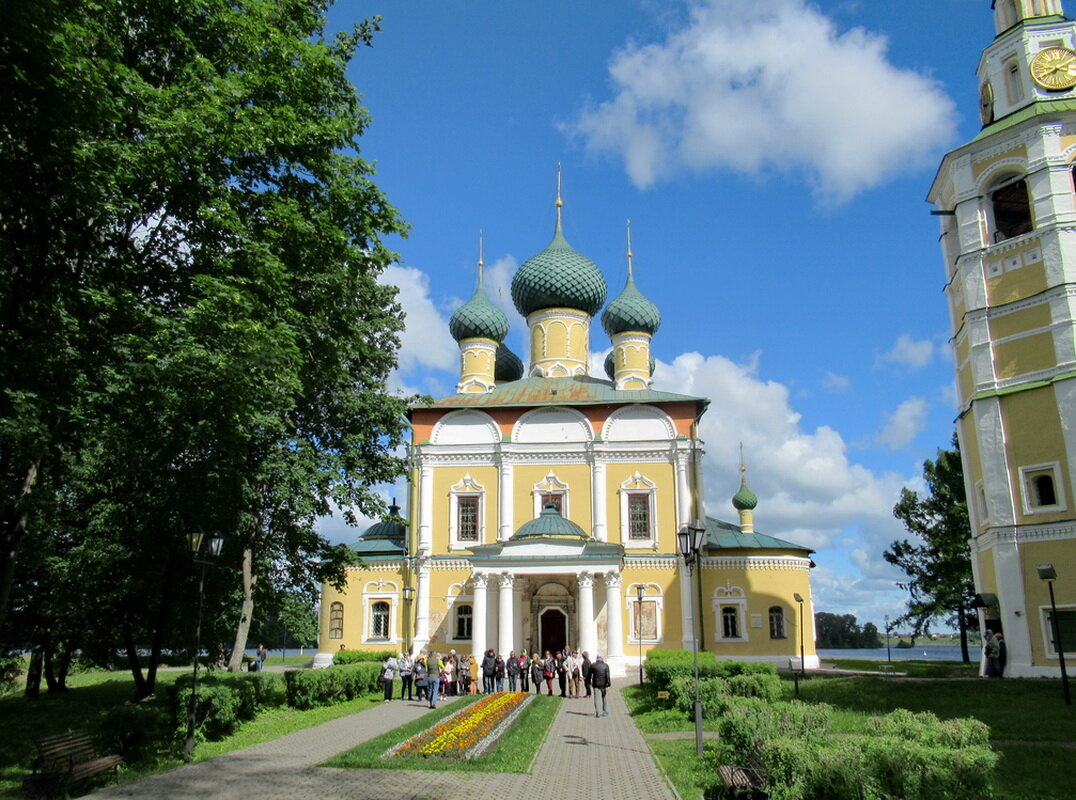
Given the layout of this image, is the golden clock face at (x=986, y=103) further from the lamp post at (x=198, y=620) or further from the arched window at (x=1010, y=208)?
the lamp post at (x=198, y=620)

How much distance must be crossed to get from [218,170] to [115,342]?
115 inches

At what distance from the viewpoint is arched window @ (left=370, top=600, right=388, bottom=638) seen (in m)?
33.1

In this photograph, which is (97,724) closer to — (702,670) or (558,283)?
(702,670)

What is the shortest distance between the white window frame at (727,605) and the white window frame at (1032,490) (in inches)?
529

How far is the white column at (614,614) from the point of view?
28844mm

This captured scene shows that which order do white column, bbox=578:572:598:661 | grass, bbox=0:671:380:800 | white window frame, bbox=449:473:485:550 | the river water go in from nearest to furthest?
grass, bbox=0:671:380:800 < white column, bbox=578:572:598:661 < white window frame, bbox=449:473:485:550 < the river water

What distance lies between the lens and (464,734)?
493 inches

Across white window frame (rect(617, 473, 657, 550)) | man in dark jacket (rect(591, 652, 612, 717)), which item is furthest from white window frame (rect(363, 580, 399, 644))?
man in dark jacket (rect(591, 652, 612, 717))

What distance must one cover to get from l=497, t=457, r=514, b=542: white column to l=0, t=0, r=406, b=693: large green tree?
58.7ft

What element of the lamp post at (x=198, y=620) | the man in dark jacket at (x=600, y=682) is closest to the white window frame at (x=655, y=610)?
the man in dark jacket at (x=600, y=682)

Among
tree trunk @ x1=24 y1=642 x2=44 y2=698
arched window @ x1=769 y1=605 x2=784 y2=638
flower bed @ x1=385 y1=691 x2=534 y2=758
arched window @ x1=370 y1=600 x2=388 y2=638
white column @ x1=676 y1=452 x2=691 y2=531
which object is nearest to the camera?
flower bed @ x1=385 y1=691 x2=534 y2=758

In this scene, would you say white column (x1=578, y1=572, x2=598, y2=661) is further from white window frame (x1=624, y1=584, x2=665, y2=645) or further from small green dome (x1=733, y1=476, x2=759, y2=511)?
small green dome (x1=733, y1=476, x2=759, y2=511)

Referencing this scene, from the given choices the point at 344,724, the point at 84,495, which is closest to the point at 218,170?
the point at 344,724

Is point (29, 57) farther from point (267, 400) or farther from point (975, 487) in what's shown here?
point (975, 487)
